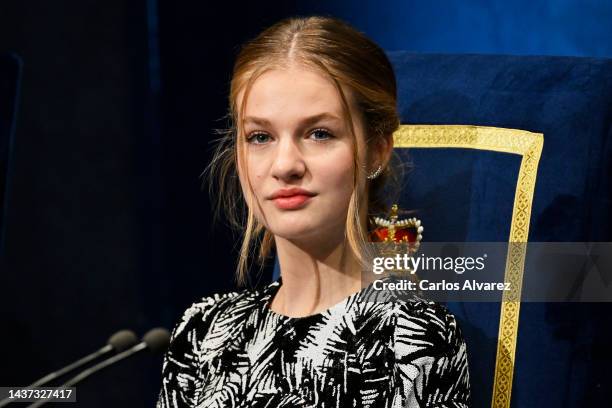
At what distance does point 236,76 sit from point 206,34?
4.07ft

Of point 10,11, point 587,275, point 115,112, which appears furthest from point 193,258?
point 587,275

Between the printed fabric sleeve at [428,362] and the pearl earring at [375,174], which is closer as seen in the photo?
the printed fabric sleeve at [428,362]

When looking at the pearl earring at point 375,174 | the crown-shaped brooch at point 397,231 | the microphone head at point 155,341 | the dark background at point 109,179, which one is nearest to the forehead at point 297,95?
the pearl earring at point 375,174

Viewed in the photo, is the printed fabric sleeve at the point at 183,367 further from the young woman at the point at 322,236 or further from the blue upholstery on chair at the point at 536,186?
the blue upholstery on chair at the point at 536,186

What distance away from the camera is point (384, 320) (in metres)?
1.46

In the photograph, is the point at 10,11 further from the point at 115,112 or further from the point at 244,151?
the point at 244,151

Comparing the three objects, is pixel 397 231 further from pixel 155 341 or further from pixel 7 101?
pixel 7 101

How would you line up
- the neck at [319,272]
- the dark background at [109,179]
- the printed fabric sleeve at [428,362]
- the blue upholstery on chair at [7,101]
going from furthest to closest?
the dark background at [109,179] → the blue upholstery on chair at [7,101] → the neck at [319,272] → the printed fabric sleeve at [428,362]

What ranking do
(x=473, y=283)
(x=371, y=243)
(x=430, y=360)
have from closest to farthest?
(x=430, y=360) → (x=371, y=243) → (x=473, y=283)

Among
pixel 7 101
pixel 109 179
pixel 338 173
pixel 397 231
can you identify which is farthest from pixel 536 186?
pixel 109 179

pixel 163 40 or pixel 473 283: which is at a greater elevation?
pixel 163 40

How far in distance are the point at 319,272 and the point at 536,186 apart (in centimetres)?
38

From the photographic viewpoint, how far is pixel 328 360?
4.79 ft

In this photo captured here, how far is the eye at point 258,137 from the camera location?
1488 millimetres
